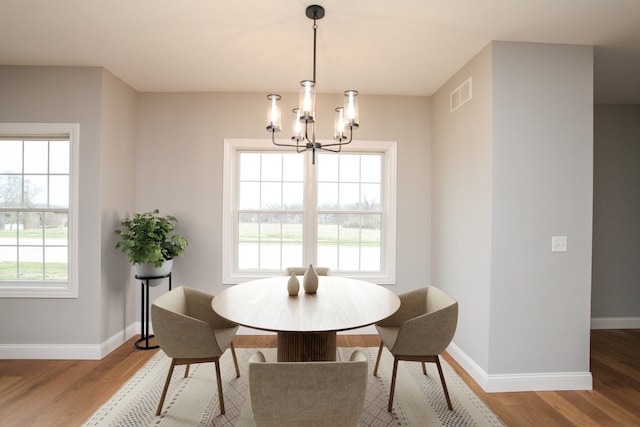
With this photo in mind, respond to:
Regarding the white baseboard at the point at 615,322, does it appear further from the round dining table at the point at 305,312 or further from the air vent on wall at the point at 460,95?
the round dining table at the point at 305,312

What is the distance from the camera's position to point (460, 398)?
2.60 meters

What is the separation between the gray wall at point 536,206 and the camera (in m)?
2.75

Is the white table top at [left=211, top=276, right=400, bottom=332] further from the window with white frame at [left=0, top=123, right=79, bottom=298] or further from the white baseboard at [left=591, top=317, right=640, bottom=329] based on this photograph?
the white baseboard at [left=591, top=317, right=640, bottom=329]

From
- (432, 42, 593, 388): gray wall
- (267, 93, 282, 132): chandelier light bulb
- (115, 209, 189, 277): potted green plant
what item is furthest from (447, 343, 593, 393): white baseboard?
(115, 209, 189, 277): potted green plant

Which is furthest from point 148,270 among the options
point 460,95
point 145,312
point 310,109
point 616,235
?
point 616,235

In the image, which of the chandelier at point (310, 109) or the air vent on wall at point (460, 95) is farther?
the air vent on wall at point (460, 95)

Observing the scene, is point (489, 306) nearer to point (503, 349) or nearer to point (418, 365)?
point (503, 349)

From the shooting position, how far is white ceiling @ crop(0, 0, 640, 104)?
232cm

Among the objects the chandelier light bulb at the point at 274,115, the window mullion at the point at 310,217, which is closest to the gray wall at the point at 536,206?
the chandelier light bulb at the point at 274,115

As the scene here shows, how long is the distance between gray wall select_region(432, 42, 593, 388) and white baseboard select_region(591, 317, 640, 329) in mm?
1951

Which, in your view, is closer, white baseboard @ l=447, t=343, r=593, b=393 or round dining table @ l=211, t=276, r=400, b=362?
round dining table @ l=211, t=276, r=400, b=362

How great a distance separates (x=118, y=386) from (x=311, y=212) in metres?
2.40

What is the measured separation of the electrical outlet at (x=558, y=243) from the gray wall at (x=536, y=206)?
0.04 meters

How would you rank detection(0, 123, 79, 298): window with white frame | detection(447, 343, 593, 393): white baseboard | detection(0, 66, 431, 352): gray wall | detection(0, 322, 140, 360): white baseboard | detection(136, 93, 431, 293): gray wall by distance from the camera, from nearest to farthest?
detection(447, 343, 593, 393): white baseboard → detection(0, 322, 140, 360): white baseboard → detection(0, 123, 79, 298): window with white frame → detection(0, 66, 431, 352): gray wall → detection(136, 93, 431, 293): gray wall
